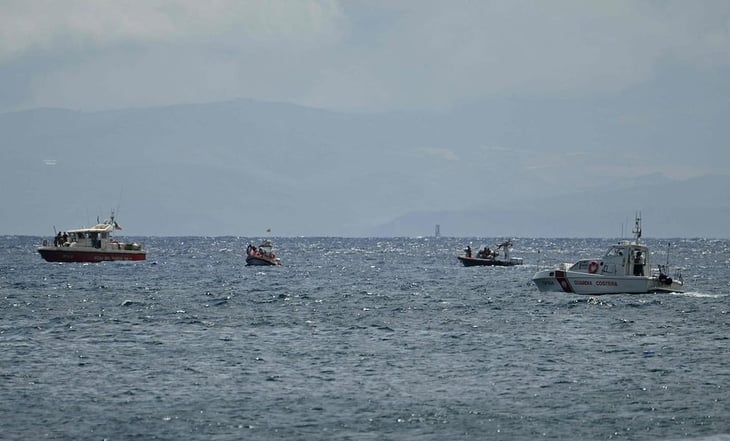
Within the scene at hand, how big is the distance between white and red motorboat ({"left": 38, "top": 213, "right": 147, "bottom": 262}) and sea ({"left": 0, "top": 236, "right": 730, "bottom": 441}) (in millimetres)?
47203

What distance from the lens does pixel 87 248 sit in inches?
5187

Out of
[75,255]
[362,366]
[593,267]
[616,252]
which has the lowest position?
[362,366]

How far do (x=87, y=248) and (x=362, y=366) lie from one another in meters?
90.6

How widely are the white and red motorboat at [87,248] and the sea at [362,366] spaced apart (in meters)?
47.2

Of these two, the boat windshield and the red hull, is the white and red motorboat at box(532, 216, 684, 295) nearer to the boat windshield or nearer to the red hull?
the boat windshield

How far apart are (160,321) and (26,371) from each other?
19251 millimetres

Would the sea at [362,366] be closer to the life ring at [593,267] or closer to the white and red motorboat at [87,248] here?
the life ring at [593,267]

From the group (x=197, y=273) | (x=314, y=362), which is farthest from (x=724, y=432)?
(x=197, y=273)

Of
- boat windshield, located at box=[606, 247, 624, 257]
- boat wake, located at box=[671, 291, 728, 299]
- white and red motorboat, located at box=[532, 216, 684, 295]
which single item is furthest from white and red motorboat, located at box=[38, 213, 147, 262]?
boat wake, located at box=[671, 291, 728, 299]

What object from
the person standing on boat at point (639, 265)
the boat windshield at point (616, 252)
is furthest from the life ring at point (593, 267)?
the person standing on boat at point (639, 265)

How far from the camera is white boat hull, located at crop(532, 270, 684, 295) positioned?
3157 inches

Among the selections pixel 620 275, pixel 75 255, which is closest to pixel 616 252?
pixel 620 275

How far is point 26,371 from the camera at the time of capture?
143 ft

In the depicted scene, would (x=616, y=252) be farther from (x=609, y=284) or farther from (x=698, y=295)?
(x=698, y=295)
